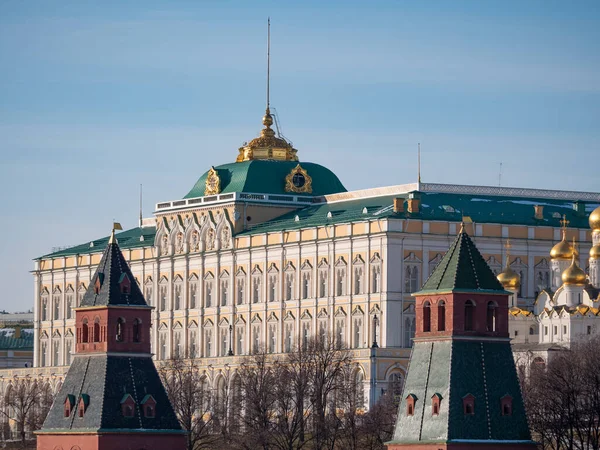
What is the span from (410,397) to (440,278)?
23.3 feet

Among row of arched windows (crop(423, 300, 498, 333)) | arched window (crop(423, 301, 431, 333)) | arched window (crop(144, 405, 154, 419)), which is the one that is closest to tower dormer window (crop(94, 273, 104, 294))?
arched window (crop(144, 405, 154, 419))

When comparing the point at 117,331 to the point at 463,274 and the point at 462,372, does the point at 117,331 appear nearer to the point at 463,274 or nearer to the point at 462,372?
the point at 463,274

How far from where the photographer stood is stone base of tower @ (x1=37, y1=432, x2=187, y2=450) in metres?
157

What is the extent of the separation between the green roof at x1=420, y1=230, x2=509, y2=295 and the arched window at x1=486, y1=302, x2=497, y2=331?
876 millimetres

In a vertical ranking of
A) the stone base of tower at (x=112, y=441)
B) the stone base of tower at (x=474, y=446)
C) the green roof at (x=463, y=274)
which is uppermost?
the green roof at (x=463, y=274)

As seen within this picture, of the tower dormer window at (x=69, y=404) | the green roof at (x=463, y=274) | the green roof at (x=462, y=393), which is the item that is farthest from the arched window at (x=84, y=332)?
the green roof at (x=462, y=393)

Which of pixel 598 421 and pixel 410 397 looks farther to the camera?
pixel 598 421

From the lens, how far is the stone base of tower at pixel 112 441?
157m

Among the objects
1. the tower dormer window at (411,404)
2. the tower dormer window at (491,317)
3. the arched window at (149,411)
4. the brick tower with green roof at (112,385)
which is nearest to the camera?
the tower dormer window at (411,404)

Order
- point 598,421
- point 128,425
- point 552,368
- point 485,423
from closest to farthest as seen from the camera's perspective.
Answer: point 485,423 → point 128,425 → point 598,421 → point 552,368

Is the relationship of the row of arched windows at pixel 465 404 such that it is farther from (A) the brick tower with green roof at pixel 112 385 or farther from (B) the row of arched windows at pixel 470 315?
(A) the brick tower with green roof at pixel 112 385

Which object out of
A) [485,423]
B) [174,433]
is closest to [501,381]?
[485,423]

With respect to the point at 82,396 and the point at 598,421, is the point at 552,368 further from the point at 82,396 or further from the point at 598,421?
the point at 82,396

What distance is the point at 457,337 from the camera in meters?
140
